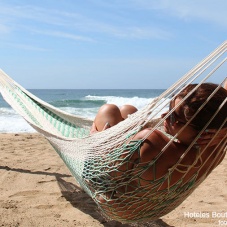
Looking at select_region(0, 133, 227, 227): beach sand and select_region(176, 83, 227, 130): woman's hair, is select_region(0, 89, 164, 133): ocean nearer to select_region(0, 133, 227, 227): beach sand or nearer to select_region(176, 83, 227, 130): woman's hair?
select_region(0, 133, 227, 227): beach sand

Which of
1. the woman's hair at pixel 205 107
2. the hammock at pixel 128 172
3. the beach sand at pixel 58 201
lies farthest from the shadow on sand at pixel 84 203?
the woman's hair at pixel 205 107

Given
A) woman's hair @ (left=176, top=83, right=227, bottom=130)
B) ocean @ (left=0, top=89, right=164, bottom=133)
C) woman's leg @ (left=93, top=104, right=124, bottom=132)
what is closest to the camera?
woman's hair @ (left=176, top=83, right=227, bottom=130)

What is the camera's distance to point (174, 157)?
120 cm

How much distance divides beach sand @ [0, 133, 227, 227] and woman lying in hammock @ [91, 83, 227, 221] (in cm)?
72

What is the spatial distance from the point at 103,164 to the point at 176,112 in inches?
14.2

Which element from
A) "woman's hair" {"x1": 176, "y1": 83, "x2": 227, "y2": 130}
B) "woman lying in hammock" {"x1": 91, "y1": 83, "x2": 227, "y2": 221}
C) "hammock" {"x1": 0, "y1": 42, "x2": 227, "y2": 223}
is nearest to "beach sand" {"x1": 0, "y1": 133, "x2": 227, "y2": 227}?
"hammock" {"x1": 0, "y1": 42, "x2": 227, "y2": 223}

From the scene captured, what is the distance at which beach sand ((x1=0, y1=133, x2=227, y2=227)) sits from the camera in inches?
77.4

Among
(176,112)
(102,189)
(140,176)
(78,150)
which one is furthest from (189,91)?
(78,150)

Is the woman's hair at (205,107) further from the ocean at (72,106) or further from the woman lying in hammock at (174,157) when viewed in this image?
the ocean at (72,106)

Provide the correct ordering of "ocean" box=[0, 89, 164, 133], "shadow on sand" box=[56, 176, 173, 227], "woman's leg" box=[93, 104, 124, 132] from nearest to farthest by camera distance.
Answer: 1. "woman's leg" box=[93, 104, 124, 132]
2. "shadow on sand" box=[56, 176, 173, 227]
3. "ocean" box=[0, 89, 164, 133]

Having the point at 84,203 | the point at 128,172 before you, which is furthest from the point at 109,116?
the point at 84,203

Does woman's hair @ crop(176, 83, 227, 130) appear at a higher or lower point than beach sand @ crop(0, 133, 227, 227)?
higher

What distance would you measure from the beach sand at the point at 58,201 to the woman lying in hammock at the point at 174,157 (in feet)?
2.36

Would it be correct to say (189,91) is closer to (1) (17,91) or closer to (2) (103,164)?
(2) (103,164)
